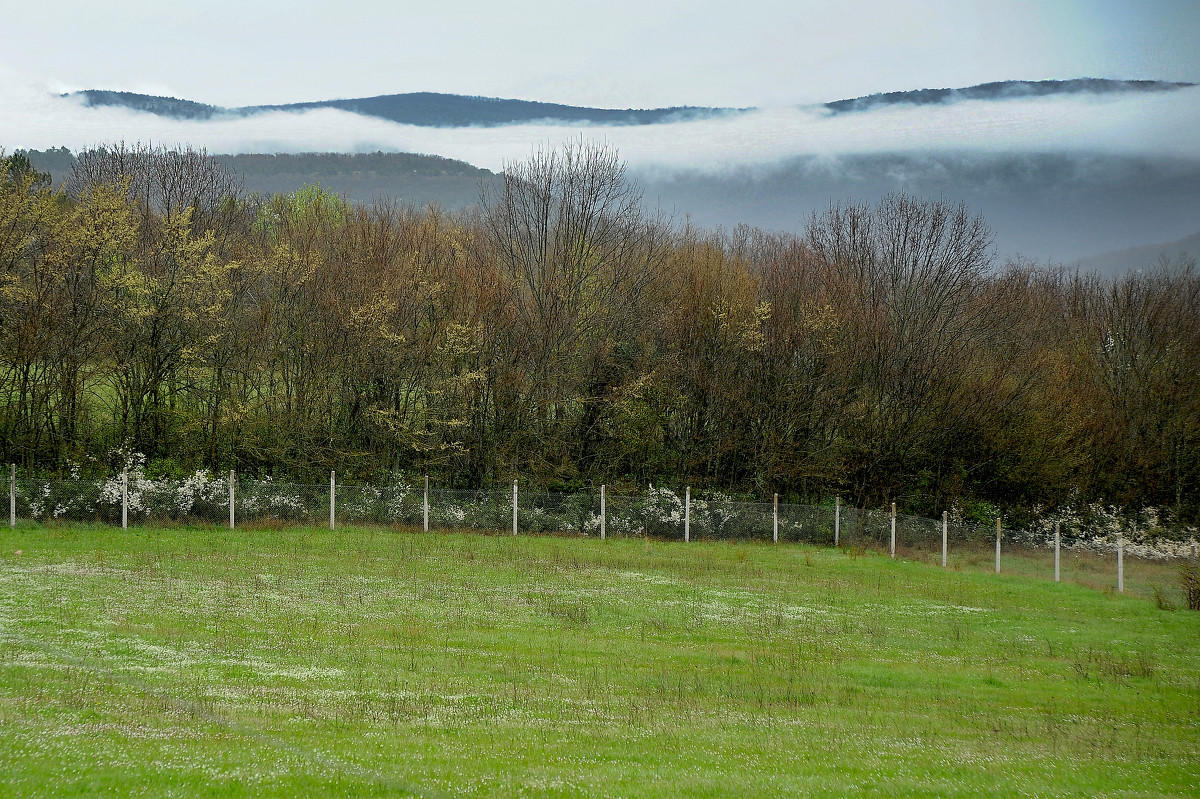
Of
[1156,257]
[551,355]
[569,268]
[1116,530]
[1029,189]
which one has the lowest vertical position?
[1116,530]

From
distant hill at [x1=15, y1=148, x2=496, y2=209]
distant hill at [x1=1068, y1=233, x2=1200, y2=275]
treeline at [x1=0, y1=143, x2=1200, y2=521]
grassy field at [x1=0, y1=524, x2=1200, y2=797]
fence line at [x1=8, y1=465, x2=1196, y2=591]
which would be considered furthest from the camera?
distant hill at [x1=15, y1=148, x2=496, y2=209]

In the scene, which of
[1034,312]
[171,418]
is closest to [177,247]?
[171,418]

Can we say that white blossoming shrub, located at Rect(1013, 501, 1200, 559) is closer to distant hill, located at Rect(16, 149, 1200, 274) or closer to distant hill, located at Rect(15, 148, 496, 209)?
distant hill, located at Rect(16, 149, 1200, 274)

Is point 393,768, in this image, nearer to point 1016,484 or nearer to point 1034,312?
point 1016,484

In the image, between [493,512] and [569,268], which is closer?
[493,512]

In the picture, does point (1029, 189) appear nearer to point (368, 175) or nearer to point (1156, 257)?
point (1156, 257)

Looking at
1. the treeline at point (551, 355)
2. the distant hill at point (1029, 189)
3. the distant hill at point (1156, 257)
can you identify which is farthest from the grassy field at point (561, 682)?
the distant hill at point (1156, 257)

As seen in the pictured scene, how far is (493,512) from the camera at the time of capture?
34500 millimetres

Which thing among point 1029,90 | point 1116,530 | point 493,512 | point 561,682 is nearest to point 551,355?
point 493,512

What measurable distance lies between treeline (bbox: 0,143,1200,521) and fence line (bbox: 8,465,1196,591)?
125 inches

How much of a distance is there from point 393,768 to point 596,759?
2082mm

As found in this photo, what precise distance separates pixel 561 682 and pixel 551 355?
90.9 ft

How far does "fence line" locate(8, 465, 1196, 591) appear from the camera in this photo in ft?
103

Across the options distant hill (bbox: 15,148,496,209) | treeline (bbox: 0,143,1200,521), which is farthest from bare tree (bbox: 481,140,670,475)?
distant hill (bbox: 15,148,496,209)
